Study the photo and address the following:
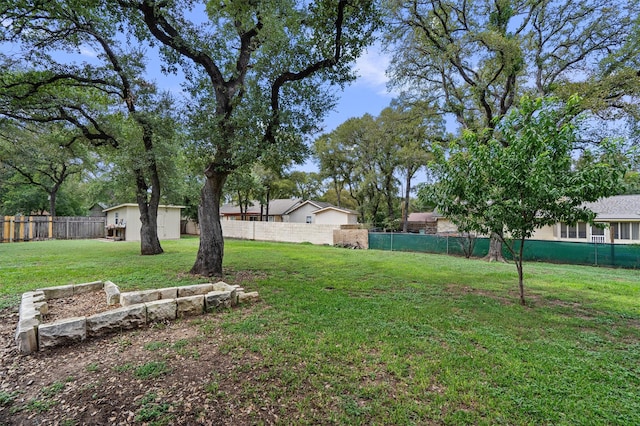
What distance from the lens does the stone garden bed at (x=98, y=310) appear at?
3055 millimetres

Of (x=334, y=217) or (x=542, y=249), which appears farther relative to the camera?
(x=334, y=217)

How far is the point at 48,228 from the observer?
17312mm

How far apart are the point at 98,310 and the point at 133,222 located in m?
15.7

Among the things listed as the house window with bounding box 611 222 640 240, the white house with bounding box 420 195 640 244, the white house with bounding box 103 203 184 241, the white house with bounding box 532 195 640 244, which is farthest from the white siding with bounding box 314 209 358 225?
the house window with bounding box 611 222 640 240

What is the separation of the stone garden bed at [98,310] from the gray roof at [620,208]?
18.9 metres

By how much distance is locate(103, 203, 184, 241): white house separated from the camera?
1731cm

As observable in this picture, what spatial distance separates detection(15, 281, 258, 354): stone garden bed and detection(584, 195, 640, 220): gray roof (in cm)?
1890

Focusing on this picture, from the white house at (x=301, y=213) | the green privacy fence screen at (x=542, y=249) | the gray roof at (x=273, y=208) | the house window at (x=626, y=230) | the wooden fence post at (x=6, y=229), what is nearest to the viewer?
the green privacy fence screen at (x=542, y=249)

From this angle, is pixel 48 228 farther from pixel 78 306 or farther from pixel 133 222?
pixel 78 306

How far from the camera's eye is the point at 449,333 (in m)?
3.64

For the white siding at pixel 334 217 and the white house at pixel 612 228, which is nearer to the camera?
the white house at pixel 612 228

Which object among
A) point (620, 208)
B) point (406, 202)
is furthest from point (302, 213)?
point (620, 208)

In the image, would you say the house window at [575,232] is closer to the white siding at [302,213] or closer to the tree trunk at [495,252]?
the tree trunk at [495,252]

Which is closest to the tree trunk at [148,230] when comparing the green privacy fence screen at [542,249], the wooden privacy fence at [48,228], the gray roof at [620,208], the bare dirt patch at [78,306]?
the bare dirt patch at [78,306]
